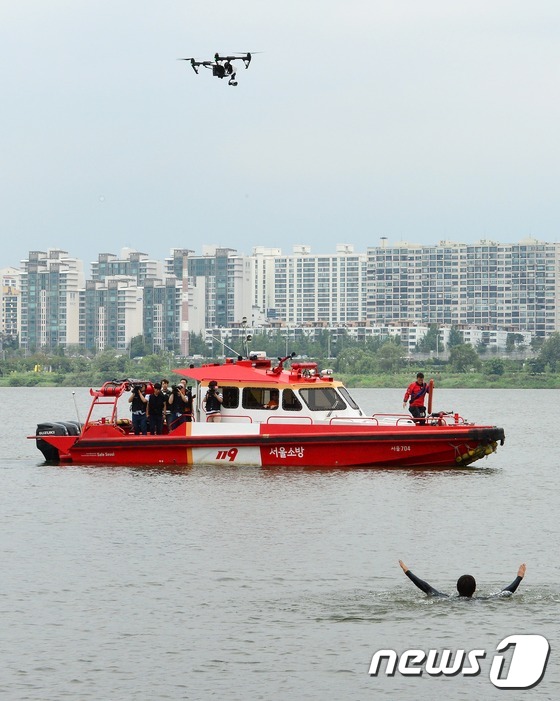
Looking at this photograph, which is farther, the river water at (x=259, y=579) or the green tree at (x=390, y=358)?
the green tree at (x=390, y=358)

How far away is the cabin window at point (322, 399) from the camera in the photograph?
101ft

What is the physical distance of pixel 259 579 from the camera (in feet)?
62.3

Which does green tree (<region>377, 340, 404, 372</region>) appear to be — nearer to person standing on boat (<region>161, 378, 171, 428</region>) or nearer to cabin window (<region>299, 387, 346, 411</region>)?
person standing on boat (<region>161, 378, 171, 428</region>)

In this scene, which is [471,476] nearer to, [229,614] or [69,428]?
[69,428]

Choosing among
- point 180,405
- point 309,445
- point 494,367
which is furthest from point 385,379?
point 309,445

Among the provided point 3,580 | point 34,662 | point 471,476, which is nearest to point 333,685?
point 34,662

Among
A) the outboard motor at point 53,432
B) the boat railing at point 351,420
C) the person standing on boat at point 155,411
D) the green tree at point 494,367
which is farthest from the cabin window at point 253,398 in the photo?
the green tree at point 494,367

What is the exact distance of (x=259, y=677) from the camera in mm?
14367

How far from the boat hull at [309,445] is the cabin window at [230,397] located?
1.73 feet

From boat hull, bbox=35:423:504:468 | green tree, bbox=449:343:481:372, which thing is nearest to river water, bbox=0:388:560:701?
boat hull, bbox=35:423:504:468

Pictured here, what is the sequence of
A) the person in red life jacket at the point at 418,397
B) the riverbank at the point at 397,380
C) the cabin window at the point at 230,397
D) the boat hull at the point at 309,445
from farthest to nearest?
1. the riverbank at the point at 397,380
2. the person in red life jacket at the point at 418,397
3. the cabin window at the point at 230,397
4. the boat hull at the point at 309,445

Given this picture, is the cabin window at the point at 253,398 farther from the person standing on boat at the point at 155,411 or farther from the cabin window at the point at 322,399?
the person standing on boat at the point at 155,411

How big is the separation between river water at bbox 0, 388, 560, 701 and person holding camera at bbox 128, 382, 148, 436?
949 mm

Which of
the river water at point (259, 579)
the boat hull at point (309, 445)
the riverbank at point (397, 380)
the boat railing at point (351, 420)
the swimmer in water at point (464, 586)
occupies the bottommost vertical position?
the riverbank at point (397, 380)
